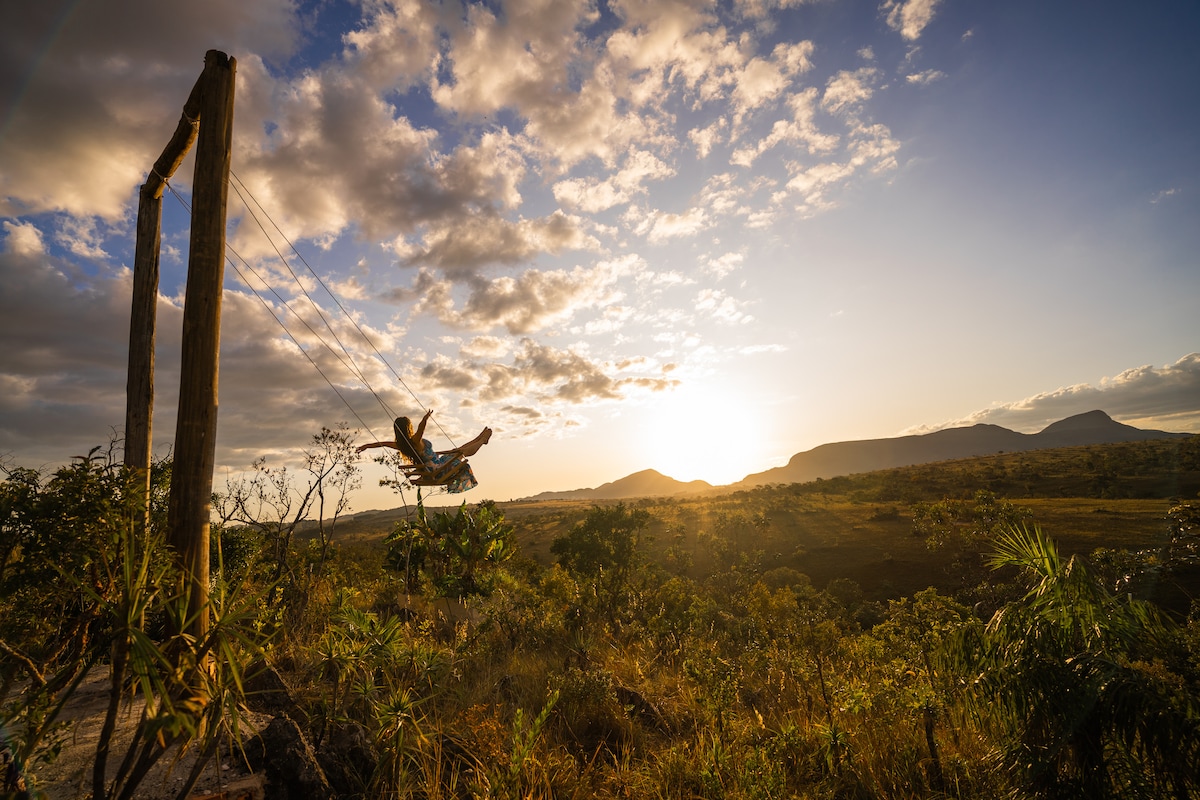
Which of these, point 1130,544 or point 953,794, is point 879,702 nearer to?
point 953,794

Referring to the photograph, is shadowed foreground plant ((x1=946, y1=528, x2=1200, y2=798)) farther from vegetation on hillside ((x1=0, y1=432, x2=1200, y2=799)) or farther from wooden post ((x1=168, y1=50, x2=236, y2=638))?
wooden post ((x1=168, y1=50, x2=236, y2=638))

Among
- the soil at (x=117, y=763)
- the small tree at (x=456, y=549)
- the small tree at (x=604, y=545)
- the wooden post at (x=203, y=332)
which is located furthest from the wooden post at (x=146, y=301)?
the small tree at (x=604, y=545)

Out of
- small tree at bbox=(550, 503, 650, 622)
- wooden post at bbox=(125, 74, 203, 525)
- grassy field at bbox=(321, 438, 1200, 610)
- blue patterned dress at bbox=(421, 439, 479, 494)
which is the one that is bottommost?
grassy field at bbox=(321, 438, 1200, 610)

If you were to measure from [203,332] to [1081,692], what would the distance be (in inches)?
299

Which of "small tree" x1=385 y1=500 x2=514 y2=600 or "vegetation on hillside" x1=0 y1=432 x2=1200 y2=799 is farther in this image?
"small tree" x1=385 y1=500 x2=514 y2=600

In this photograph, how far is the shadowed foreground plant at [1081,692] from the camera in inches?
121

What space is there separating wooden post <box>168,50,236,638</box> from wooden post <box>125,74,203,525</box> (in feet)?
4.28

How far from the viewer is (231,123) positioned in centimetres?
554

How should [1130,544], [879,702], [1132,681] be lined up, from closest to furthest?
[1132,681] → [879,702] → [1130,544]

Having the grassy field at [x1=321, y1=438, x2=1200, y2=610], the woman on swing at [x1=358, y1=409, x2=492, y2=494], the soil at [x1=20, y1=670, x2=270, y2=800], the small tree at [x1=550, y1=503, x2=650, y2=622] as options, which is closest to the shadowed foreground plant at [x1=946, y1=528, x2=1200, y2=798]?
the soil at [x1=20, y1=670, x2=270, y2=800]

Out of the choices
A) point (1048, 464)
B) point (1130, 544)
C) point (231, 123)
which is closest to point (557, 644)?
point (231, 123)

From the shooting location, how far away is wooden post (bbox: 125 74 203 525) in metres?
6.63

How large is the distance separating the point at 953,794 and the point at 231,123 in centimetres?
951

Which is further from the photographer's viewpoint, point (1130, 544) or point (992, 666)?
point (1130, 544)
